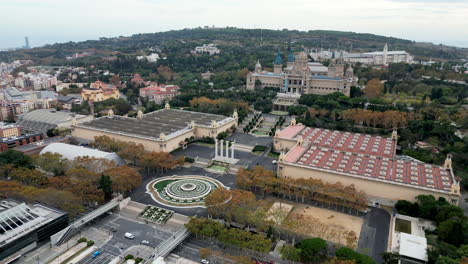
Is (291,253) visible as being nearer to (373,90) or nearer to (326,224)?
(326,224)

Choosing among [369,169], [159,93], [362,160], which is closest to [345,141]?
[362,160]

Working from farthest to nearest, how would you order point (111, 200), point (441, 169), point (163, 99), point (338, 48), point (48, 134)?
point (338, 48), point (163, 99), point (48, 134), point (441, 169), point (111, 200)

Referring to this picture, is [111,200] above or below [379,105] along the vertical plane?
below

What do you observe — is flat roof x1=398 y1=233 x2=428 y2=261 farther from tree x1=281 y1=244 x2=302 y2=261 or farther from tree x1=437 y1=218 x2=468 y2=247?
tree x1=281 y1=244 x2=302 y2=261

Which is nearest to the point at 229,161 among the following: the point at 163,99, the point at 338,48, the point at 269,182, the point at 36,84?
the point at 269,182

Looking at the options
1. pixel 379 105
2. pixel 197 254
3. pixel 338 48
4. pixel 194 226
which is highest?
pixel 338 48

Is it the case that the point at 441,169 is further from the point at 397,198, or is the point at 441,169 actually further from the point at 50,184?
the point at 50,184

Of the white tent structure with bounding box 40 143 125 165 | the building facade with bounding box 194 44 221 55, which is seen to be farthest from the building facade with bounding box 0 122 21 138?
the building facade with bounding box 194 44 221 55
